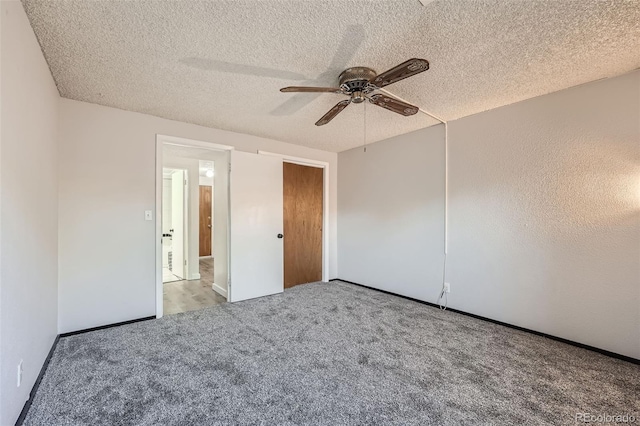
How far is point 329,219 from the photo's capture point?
500 cm

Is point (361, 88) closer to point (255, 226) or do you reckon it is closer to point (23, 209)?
point (23, 209)

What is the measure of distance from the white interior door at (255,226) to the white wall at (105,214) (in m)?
0.98

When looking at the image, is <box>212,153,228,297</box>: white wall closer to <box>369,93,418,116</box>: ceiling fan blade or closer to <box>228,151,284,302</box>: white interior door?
<box>228,151,284,302</box>: white interior door

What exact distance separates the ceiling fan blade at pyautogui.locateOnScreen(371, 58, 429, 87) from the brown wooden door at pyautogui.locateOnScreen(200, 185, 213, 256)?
7274 mm

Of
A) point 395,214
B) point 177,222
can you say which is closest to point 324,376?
point 395,214

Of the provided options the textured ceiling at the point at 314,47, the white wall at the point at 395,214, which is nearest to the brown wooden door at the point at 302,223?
the white wall at the point at 395,214

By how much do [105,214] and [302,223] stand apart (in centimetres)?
274

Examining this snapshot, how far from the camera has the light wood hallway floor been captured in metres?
3.57

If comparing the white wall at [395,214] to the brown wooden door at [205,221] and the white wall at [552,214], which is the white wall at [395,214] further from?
the brown wooden door at [205,221]

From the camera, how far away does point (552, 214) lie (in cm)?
264

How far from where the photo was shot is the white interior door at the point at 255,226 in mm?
3777

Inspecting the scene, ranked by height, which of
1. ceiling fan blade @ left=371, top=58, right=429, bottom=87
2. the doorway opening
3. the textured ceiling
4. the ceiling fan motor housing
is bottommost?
the doorway opening

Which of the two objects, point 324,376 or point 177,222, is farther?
point 177,222

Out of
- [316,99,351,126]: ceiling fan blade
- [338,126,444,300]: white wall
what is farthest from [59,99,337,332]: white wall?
[338,126,444,300]: white wall
